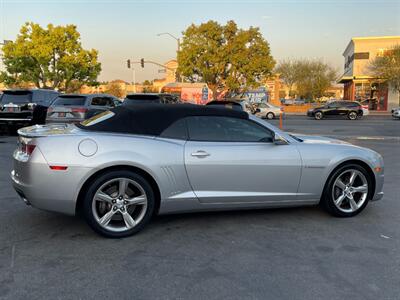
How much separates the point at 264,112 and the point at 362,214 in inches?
981

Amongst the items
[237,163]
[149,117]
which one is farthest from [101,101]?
[237,163]

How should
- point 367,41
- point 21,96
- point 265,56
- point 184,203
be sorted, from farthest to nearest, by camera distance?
point 367,41 < point 265,56 < point 21,96 < point 184,203

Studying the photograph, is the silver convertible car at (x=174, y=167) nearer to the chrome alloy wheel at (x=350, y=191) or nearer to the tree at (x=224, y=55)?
the chrome alloy wheel at (x=350, y=191)

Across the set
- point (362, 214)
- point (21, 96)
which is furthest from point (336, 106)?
point (362, 214)

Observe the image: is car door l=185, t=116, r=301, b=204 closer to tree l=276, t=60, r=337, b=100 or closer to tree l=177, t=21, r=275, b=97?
tree l=177, t=21, r=275, b=97

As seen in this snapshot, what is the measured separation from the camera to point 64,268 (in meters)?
3.40

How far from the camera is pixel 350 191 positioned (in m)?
4.82

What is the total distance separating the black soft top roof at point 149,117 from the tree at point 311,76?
183 ft

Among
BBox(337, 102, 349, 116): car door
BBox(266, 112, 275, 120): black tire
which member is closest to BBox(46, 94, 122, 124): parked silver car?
BBox(266, 112, 275, 120): black tire

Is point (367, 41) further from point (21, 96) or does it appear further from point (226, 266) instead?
point (226, 266)

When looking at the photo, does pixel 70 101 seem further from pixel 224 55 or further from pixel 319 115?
pixel 224 55

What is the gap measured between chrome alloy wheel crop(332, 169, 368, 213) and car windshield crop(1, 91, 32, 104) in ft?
40.1

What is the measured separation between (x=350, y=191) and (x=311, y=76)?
183 ft

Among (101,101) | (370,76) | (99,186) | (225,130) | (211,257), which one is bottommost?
(211,257)
